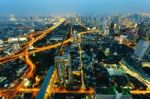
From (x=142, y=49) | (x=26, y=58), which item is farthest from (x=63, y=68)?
(x=142, y=49)

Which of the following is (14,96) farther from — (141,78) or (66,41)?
(66,41)

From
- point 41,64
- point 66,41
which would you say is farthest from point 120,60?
point 66,41

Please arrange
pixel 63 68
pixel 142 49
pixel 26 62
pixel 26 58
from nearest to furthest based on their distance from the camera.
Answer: pixel 63 68, pixel 26 62, pixel 142 49, pixel 26 58

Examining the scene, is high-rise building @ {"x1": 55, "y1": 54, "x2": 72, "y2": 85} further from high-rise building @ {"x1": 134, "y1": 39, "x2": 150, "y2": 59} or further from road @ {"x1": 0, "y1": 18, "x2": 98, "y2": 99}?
high-rise building @ {"x1": 134, "y1": 39, "x2": 150, "y2": 59}

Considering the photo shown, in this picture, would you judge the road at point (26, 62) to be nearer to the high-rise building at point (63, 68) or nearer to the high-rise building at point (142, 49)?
the high-rise building at point (63, 68)

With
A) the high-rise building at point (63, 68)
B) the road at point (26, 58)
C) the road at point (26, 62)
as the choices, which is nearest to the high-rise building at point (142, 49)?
the high-rise building at point (63, 68)

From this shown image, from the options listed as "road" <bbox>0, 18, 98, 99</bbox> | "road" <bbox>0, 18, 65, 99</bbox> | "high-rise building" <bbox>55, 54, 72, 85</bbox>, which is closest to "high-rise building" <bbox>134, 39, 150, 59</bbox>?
"high-rise building" <bbox>55, 54, 72, 85</bbox>

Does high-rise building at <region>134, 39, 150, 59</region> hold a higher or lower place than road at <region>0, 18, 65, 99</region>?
higher

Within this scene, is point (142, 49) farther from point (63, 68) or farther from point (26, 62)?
point (26, 62)
